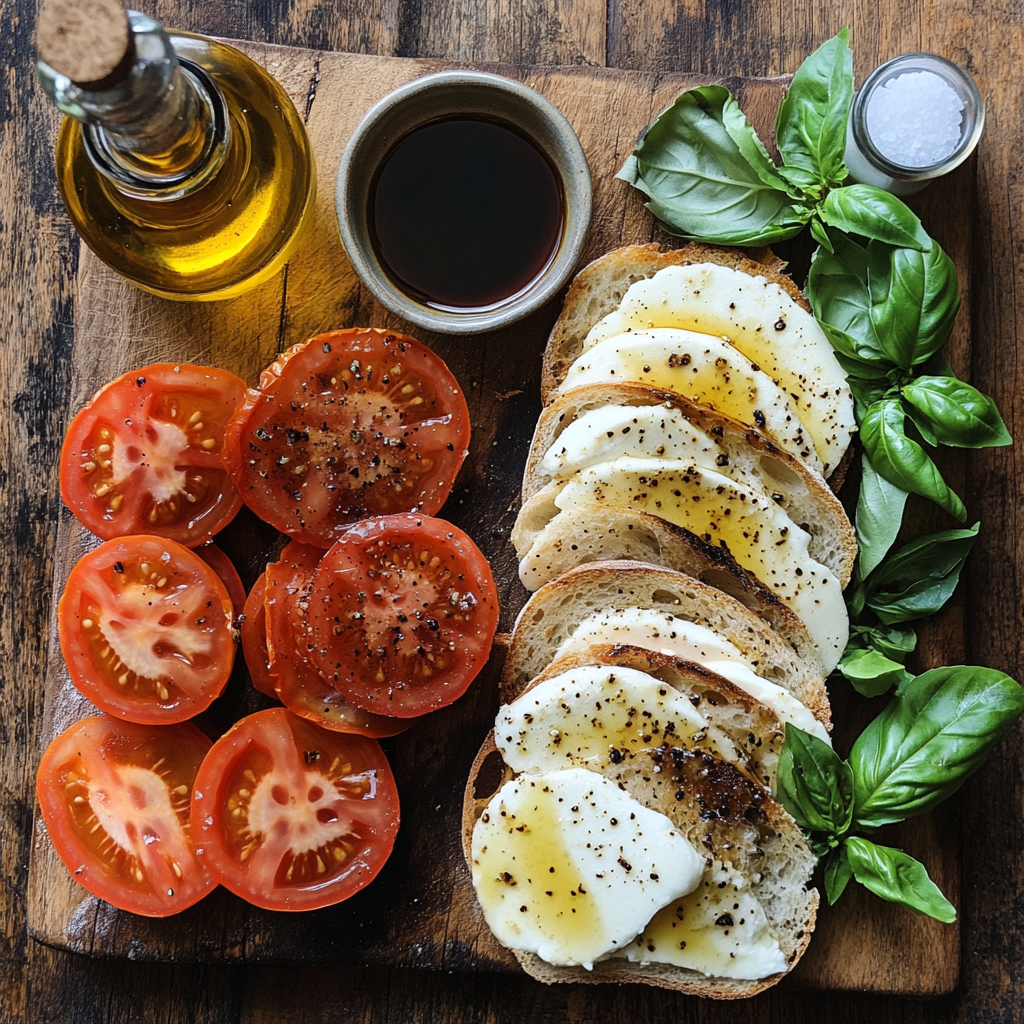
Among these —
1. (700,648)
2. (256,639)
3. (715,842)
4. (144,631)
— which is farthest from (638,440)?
(144,631)

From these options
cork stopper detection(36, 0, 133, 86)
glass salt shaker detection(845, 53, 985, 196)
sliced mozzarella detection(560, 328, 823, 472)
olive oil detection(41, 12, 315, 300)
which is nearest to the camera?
cork stopper detection(36, 0, 133, 86)

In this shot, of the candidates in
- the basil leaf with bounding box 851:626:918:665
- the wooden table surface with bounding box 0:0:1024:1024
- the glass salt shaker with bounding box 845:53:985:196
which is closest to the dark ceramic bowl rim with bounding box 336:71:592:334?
the wooden table surface with bounding box 0:0:1024:1024

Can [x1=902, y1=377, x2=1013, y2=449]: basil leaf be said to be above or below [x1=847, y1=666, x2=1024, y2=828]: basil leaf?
above

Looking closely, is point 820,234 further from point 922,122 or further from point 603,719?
point 603,719

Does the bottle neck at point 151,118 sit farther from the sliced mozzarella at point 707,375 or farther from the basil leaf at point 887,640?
the basil leaf at point 887,640

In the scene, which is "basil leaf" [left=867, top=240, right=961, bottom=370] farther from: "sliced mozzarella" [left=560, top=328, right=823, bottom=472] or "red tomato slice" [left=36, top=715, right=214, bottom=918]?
"red tomato slice" [left=36, top=715, right=214, bottom=918]

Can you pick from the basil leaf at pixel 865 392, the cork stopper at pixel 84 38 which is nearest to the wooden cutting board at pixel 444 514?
the basil leaf at pixel 865 392

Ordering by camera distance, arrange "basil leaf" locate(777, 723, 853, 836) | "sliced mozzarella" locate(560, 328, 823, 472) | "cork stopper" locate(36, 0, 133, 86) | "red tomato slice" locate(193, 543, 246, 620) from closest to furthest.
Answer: "cork stopper" locate(36, 0, 133, 86) < "basil leaf" locate(777, 723, 853, 836) < "sliced mozzarella" locate(560, 328, 823, 472) < "red tomato slice" locate(193, 543, 246, 620)
